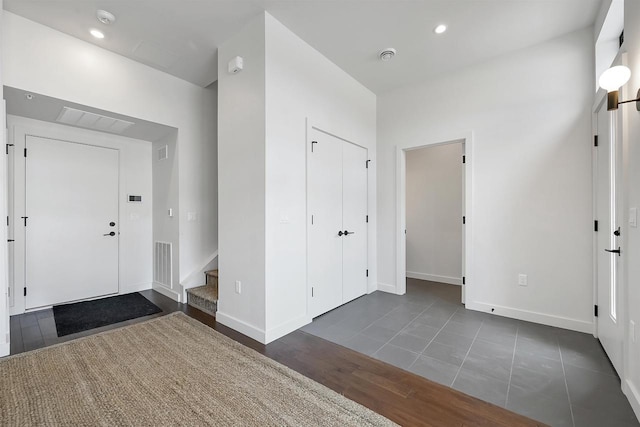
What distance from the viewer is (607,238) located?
2.37 meters

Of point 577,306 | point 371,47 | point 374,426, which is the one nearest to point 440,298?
point 577,306

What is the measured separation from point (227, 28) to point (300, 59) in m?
0.79

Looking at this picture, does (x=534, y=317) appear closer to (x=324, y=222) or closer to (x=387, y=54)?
(x=324, y=222)

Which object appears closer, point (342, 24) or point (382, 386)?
point (382, 386)

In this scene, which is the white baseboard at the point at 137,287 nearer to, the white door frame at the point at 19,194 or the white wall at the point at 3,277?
the white door frame at the point at 19,194

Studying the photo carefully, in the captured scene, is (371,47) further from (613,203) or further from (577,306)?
(577,306)

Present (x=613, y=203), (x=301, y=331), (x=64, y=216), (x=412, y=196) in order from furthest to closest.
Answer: (x=412, y=196), (x=64, y=216), (x=301, y=331), (x=613, y=203)

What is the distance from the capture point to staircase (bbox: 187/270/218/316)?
3250 millimetres

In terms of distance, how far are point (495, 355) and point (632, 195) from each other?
1.53 m

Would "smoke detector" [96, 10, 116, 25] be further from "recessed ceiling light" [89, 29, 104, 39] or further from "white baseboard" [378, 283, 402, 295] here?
"white baseboard" [378, 283, 402, 295]

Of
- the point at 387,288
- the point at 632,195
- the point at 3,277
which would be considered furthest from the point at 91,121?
the point at 632,195

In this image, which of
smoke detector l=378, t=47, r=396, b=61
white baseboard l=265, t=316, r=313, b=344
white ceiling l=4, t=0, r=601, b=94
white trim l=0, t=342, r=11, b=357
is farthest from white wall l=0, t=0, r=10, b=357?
smoke detector l=378, t=47, r=396, b=61

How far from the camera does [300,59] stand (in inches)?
116

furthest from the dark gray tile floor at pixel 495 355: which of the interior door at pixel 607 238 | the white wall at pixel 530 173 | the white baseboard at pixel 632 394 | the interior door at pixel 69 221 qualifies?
the interior door at pixel 69 221
